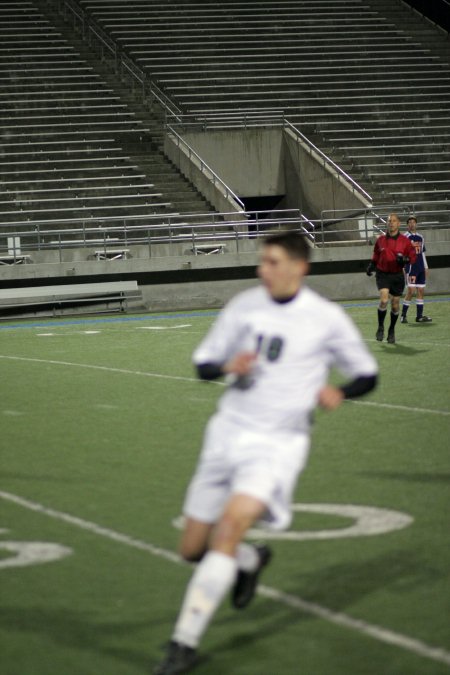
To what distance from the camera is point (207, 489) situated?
4.73 meters

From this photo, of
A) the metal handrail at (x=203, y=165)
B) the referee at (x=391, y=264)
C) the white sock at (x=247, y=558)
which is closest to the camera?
the white sock at (x=247, y=558)

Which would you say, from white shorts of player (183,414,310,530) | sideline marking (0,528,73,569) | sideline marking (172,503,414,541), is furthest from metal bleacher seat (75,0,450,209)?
white shorts of player (183,414,310,530)

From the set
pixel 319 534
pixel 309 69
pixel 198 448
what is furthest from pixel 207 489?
pixel 309 69

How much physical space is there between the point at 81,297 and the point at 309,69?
52.7ft

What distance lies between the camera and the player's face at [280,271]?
479 centimetres

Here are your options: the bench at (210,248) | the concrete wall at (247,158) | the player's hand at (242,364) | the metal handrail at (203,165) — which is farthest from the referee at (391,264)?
the concrete wall at (247,158)

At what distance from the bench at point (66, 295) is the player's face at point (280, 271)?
22088mm

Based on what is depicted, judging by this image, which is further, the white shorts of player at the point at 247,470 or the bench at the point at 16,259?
the bench at the point at 16,259

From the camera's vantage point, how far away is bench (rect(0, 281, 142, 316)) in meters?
26.5

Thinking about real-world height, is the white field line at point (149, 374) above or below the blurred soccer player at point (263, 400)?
below

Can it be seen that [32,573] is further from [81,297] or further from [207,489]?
[81,297]

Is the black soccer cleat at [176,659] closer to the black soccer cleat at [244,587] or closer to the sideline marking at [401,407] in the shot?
the black soccer cleat at [244,587]

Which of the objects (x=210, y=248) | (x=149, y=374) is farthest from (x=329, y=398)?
(x=210, y=248)

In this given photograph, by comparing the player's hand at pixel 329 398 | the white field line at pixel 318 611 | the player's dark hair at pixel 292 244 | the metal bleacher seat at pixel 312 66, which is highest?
the metal bleacher seat at pixel 312 66
